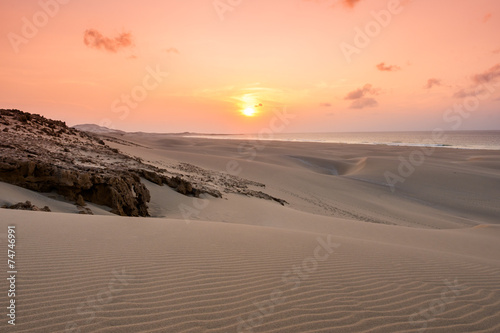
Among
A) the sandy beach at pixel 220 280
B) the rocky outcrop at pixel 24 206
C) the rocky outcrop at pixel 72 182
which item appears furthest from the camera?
the rocky outcrop at pixel 72 182

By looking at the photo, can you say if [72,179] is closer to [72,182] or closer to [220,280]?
[72,182]

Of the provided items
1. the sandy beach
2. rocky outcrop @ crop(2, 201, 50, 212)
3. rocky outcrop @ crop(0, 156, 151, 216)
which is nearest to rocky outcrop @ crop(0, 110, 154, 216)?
rocky outcrop @ crop(0, 156, 151, 216)

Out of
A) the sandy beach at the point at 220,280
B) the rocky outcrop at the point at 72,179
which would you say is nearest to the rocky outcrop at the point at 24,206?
the sandy beach at the point at 220,280

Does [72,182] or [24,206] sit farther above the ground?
[72,182]

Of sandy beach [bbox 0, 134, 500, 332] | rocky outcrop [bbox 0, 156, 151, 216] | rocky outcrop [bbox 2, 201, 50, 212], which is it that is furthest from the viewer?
rocky outcrop [bbox 0, 156, 151, 216]

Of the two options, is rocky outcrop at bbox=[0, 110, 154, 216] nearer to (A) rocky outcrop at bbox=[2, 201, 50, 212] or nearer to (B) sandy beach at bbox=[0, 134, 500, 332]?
(B) sandy beach at bbox=[0, 134, 500, 332]

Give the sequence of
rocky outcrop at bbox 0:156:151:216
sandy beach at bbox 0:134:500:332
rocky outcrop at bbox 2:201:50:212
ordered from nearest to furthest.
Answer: sandy beach at bbox 0:134:500:332
rocky outcrop at bbox 2:201:50:212
rocky outcrop at bbox 0:156:151:216

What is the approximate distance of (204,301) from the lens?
3129 millimetres

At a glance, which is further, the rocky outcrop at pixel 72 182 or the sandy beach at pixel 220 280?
the rocky outcrop at pixel 72 182

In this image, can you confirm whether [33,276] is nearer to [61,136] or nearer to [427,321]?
[427,321]

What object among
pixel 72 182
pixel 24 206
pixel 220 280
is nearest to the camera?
pixel 220 280

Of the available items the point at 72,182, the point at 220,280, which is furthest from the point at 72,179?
the point at 220,280

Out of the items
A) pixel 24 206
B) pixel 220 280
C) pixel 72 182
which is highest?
pixel 72 182

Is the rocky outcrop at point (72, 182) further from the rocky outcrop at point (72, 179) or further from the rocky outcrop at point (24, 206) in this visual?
the rocky outcrop at point (24, 206)
